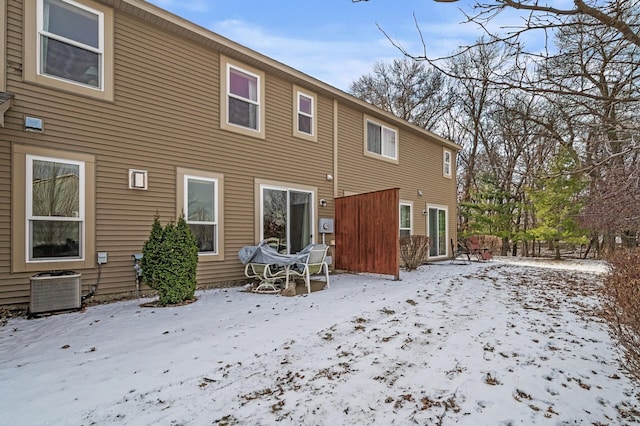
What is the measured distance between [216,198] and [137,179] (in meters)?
1.49

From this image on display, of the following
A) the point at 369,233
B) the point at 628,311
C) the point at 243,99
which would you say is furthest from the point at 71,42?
the point at 628,311

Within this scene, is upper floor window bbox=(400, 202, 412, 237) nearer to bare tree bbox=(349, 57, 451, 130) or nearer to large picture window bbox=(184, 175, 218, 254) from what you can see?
large picture window bbox=(184, 175, 218, 254)

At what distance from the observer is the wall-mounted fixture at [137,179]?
6.00 metres

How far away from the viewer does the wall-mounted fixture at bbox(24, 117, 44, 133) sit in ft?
16.6

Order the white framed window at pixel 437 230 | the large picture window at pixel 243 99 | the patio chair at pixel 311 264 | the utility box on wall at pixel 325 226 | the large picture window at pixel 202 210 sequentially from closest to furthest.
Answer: the patio chair at pixel 311 264
the large picture window at pixel 202 210
the large picture window at pixel 243 99
the utility box on wall at pixel 325 226
the white framed window at pixel 437 230

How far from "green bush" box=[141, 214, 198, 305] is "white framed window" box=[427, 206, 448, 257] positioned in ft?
32.0

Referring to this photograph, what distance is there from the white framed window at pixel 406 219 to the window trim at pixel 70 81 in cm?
875

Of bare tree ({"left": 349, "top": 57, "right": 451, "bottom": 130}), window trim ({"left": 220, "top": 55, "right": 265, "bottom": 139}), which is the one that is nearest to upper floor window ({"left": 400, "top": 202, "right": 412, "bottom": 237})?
window trim ({"left": 220, "top": 55, "right": 265, "bottom": 139})

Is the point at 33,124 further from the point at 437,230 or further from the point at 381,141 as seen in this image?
the point at 437,230

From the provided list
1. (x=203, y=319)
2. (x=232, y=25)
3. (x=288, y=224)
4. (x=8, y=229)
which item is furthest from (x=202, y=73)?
(x=203, y=319)

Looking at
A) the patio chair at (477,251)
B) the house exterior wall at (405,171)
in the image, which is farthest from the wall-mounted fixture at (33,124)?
the patio chair at (477,251)

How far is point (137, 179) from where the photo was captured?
604 centimetres

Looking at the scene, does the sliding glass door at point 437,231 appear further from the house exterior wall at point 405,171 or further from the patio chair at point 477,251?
the patio chair at point 477,251

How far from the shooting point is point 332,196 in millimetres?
9555
